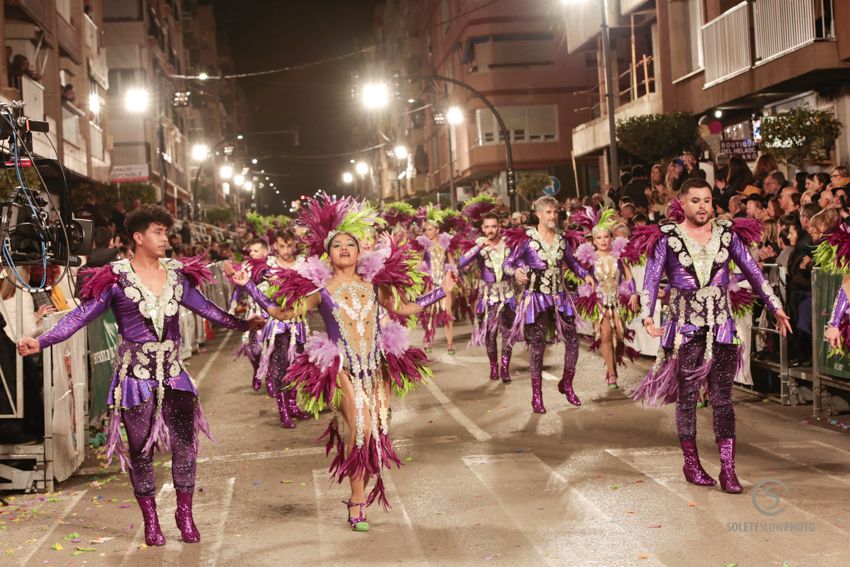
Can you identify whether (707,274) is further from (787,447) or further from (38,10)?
(38,10)

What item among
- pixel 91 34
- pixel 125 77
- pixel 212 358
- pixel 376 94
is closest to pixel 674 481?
pixel 212 358

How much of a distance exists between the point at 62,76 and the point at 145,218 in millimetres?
29763

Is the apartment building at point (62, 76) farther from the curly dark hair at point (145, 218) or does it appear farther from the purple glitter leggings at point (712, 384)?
the purple glitter leggings at point (712, 384)

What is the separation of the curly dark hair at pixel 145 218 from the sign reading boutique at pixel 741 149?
1483 centimetres

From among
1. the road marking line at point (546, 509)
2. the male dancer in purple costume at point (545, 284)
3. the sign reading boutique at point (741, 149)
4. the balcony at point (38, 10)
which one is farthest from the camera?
the balcony at point (38, 10)

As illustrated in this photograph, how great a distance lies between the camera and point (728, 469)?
8062mm

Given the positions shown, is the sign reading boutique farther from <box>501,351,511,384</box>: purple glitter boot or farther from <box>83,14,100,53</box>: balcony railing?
<box>83,14,100,53</box>: balcony railing

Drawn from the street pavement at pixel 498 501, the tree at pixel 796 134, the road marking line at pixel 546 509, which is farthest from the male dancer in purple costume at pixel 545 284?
the tree at pixel 796 134

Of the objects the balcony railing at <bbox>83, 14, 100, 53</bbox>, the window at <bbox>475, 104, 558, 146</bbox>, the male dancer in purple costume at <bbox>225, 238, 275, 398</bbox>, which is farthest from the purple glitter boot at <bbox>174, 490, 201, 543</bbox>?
the window at <bbox>475, 104, 558, 146</bbox>

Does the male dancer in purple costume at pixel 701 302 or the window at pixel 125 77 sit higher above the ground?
the window at pixel 125 77

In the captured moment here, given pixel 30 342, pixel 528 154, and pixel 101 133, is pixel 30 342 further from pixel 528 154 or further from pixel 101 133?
pixel 528 154

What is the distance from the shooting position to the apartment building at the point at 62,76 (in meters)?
26.4

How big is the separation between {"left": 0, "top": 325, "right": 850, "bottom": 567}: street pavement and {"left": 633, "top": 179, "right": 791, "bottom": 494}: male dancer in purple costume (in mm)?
506
